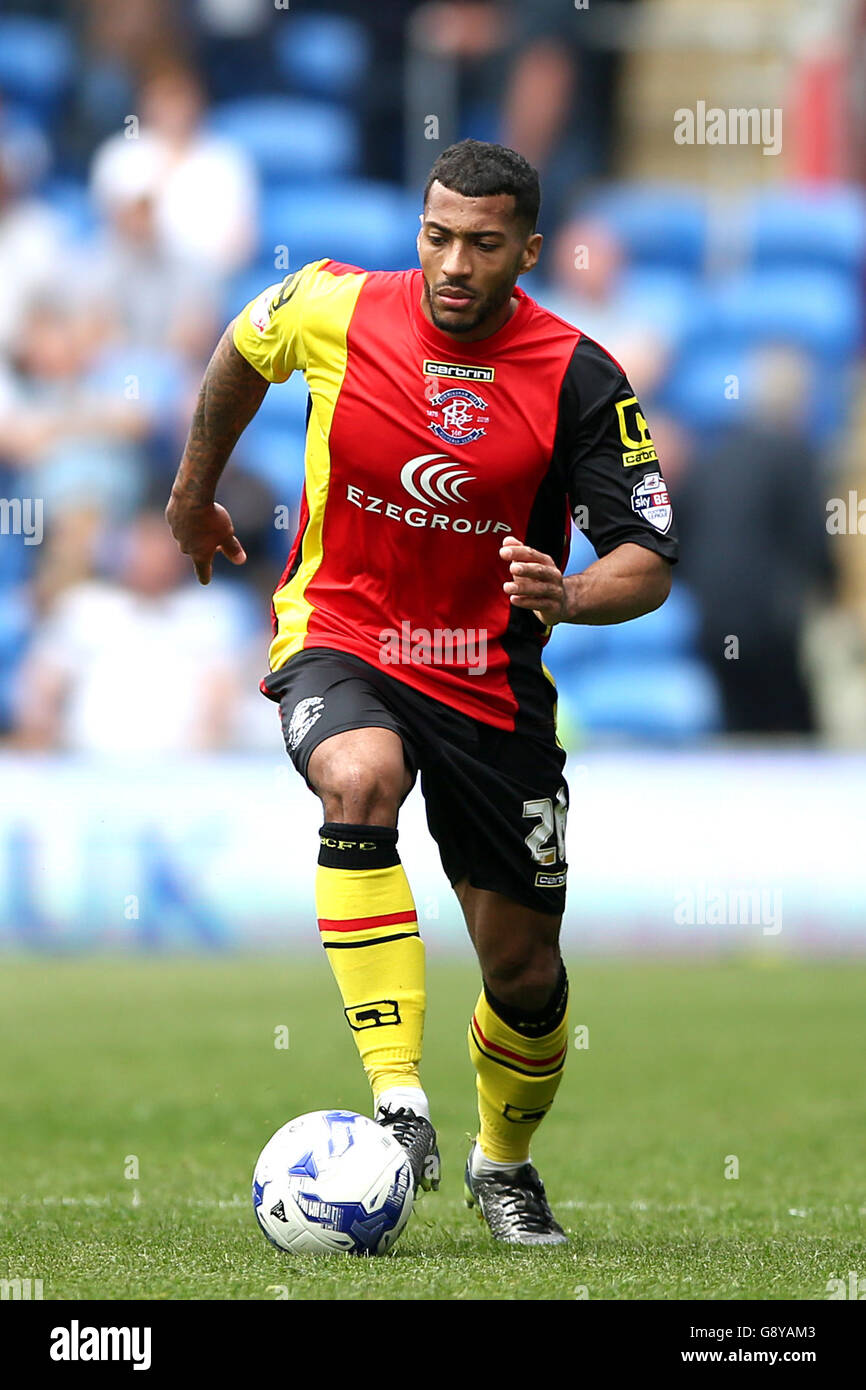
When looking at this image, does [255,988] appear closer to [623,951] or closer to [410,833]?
[410,833]

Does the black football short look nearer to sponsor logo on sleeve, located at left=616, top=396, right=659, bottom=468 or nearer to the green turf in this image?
sponsor logo on sleeve, located at left=616, top=396, right=659, bottom=468

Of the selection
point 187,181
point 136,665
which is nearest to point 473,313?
point 136,665

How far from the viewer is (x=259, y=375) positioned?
5.37 metres

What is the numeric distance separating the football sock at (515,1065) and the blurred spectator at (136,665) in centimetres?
831

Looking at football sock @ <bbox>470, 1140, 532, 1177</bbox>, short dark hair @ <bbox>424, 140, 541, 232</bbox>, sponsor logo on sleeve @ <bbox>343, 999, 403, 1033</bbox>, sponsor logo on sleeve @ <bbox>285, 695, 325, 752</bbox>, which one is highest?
short dark hair @ <bbox>424, 140, 541, 232</bbox>

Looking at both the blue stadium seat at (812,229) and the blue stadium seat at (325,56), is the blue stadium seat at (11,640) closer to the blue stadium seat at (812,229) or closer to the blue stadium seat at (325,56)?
the blue stadium seat at (325,56)

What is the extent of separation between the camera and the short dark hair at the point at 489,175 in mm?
4883

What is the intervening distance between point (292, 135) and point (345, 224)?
3.80 ft

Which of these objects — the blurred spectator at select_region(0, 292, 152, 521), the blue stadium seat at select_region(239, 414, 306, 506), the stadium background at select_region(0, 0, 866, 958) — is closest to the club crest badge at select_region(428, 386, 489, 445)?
the stadium background at select_region(0, 0, 866, 958)

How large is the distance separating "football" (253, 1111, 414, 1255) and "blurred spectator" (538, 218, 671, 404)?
11.5m

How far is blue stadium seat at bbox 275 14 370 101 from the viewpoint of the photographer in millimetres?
17062

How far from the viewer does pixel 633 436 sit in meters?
5.07
